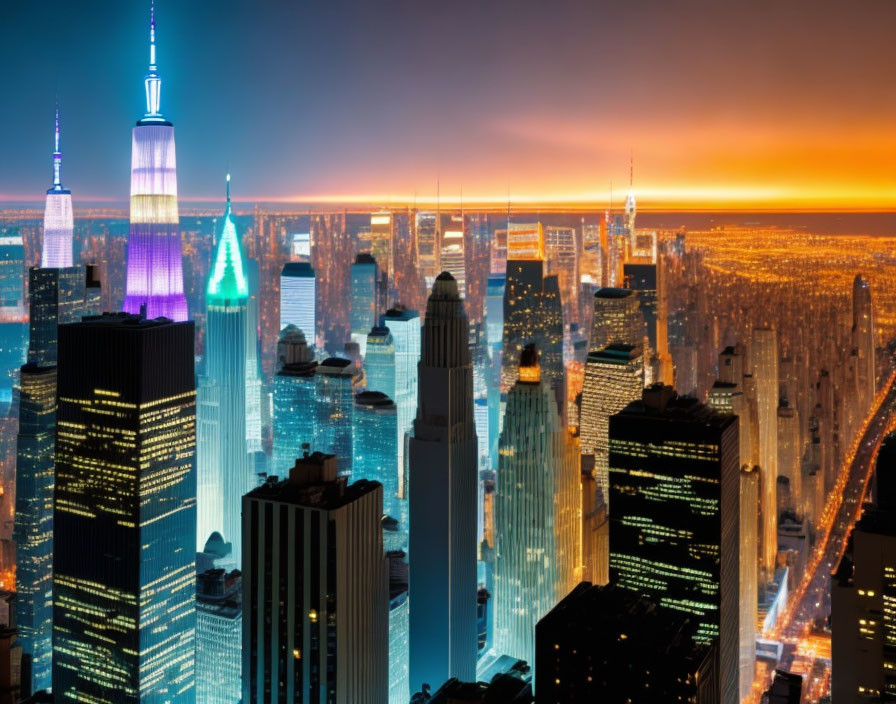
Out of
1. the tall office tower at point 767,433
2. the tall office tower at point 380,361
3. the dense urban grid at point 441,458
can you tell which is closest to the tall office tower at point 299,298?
the dense urban grid at point 441,458

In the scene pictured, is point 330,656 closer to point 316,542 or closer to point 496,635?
point 316,542

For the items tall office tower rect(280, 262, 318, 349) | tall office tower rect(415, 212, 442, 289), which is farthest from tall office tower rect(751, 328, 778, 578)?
tall office tower rect(280, 262, 318, 349)

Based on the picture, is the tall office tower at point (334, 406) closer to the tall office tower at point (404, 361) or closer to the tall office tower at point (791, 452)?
the tall office tower at point (404, 361)

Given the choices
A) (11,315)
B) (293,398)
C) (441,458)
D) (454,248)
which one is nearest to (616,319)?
(454,248)

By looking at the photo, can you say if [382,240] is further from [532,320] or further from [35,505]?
[35,505]

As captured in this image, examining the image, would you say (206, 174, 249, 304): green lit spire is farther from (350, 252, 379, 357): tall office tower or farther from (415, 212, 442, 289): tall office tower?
(415, 212, 442, 289): tall office tower

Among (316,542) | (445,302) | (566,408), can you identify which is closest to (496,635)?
(566,408)
